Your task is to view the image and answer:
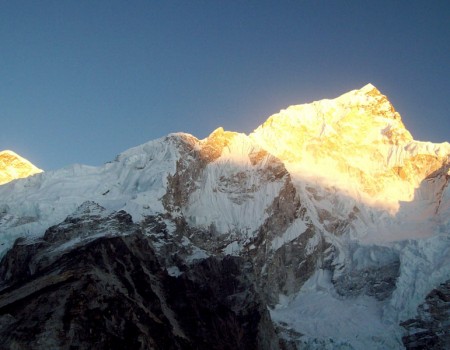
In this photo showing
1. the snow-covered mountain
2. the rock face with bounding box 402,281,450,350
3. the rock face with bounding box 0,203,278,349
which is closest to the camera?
the rock face with bounding box 0,203,278,349

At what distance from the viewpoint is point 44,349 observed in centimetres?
12062

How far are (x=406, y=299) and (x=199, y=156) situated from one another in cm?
6213

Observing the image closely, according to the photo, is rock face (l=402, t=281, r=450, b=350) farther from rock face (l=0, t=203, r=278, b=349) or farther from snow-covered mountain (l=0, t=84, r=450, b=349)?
rock face (l=0, t=203, r=278, b=349)

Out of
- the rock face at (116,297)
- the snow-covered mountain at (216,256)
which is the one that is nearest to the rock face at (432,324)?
the snow-covered mountain at (216,256)

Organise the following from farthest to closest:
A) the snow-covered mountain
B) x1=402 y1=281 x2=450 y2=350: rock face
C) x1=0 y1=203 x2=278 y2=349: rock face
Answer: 1. x1=402 y1=281 x2=450 y2=350: rock face
2. the snow-covered mountain
3. x1=0 y1=203 x2=278 y2=349: rock face

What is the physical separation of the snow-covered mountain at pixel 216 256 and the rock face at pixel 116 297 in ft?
1.00

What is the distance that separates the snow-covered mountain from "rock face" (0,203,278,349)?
0.30m

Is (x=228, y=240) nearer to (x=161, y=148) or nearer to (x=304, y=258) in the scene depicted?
(x=304, y=258)

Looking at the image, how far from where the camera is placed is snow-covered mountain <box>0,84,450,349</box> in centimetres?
14638

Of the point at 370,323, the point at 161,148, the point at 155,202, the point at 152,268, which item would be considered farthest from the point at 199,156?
the point at 370,323

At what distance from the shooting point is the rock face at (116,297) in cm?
12712

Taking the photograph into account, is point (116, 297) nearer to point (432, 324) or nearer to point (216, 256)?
point (216, 256)

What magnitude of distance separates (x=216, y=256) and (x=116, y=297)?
36939mm

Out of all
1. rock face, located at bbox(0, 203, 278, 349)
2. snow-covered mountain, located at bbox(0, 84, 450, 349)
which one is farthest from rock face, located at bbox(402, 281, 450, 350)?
rock face, located at bbox(0, 203, 278, 349)
